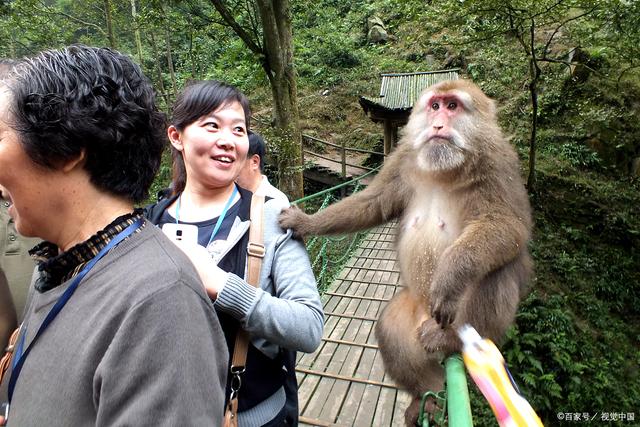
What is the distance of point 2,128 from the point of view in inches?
29.4

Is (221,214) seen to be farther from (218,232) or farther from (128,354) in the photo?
(128,354)

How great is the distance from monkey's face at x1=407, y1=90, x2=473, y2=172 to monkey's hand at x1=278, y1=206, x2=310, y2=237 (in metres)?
0.68

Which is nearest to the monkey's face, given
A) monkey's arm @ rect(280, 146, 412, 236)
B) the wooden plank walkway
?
monkey's arm @ rect(280, 146, 412, 236)

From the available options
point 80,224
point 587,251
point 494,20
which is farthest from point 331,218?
point 587,251

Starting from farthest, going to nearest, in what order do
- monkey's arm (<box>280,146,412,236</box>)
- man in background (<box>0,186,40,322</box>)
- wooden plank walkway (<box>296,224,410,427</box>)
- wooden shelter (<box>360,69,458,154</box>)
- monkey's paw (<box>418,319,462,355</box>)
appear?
wooden shelter (<box>360,69,458,154</box>)
wooden plank walkway (<box>296,224,410,427</box>)
monkey's arm (<box>280,146,412,236</box>)
monkey's paw (<box>418,319,462,355</box>)
man in background (<box>0,186,40,322</box>)

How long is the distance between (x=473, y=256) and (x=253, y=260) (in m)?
0.99

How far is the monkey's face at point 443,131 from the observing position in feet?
6.59

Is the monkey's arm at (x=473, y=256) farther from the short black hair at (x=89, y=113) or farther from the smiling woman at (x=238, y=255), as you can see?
the short black hair at (x=89, y=113)

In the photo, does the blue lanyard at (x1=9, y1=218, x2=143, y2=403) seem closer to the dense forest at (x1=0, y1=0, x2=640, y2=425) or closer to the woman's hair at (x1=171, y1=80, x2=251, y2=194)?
the woman's hair at (x1=171, y1=80, x2=251, y2=194)

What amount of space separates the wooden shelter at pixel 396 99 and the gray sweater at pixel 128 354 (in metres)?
10.6

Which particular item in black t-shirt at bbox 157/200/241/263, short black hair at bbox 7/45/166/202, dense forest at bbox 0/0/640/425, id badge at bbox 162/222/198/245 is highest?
short black hair at bbox 7/45/166/202

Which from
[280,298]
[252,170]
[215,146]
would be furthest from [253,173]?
[280,298]

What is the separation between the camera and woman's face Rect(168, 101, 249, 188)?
1265mm

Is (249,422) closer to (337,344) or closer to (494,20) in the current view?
(337,344)
